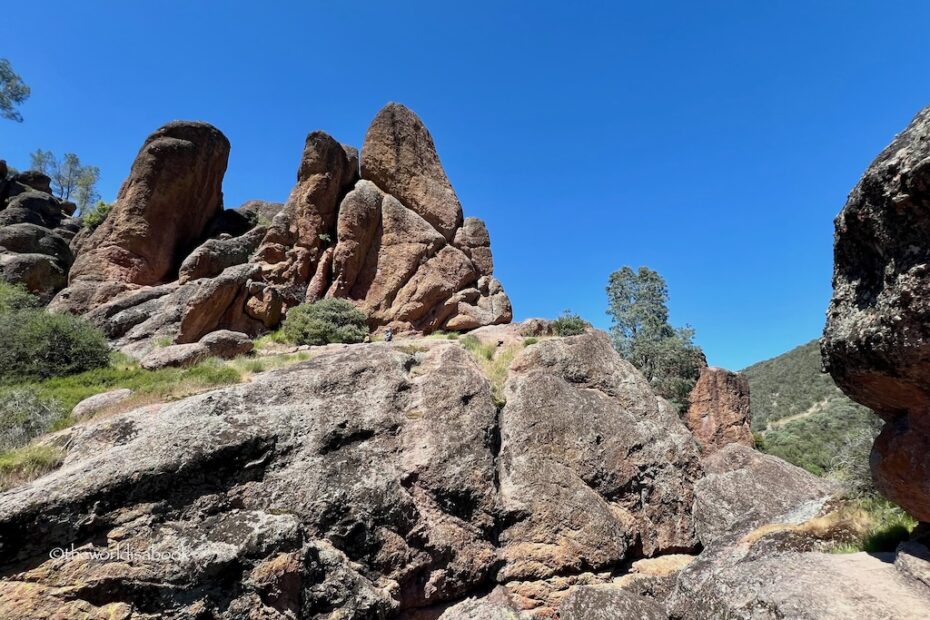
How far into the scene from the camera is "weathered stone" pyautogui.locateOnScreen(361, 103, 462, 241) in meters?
26.5

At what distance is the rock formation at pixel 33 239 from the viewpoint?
85.6 feet

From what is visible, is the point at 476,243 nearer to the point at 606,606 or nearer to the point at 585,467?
the point at 585,467

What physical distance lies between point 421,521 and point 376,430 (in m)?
1.96

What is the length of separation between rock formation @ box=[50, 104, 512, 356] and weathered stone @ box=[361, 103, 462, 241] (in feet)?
0.22

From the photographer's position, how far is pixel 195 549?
241 inches

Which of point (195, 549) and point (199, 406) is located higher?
point (199, 406)

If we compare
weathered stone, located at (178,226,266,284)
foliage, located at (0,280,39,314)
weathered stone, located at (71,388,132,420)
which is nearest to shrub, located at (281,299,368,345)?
weathered stone, located at (178,226,266,284)

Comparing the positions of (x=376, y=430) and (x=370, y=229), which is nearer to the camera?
(x=376, y=430)

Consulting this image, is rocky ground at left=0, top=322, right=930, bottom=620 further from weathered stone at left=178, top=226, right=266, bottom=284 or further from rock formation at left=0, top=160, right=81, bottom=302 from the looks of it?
rock formation at left=0, top=160, right=81, bottom=302

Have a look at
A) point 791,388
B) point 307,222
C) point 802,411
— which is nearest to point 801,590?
point 307,222

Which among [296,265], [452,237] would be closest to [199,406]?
[296,265]

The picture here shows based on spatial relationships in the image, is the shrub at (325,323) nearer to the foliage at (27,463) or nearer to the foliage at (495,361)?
the foliage at (495,361)

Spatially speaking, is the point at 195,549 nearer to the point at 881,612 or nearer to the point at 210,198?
the point at 881,612

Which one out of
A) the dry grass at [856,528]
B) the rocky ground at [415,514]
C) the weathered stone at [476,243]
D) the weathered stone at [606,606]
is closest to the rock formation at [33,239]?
the weathered stone at [476,243]
